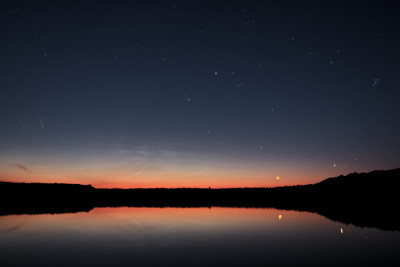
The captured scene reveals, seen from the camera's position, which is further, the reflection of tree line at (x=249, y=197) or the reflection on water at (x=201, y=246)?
the reflection of tree line at (x=249, y=197)

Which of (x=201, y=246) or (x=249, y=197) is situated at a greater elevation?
(x=249, y=197)

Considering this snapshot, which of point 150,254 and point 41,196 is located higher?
point 41,196

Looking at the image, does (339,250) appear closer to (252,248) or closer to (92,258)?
(252,248)

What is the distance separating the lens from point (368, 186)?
6700 centimetres

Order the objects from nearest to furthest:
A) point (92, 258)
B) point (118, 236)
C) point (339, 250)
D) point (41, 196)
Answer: point (92, 258) < point (339, 250) < point (118, 236) < point (41, 196)

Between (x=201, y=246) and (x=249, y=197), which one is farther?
(x=249, y=197)

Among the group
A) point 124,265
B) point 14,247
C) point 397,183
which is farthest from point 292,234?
point 397,183

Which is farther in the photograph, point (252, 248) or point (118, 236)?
point (118, 236)

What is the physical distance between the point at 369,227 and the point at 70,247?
17995mm

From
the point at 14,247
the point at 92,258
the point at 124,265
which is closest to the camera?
the point at 124,265

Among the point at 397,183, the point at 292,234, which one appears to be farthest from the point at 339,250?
the point at 397,183

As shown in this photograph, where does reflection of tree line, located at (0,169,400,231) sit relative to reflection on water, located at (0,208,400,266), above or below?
above

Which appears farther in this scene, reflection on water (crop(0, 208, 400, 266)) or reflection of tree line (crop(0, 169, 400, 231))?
reflection of tree line (crop(0, 169, 400, 231))

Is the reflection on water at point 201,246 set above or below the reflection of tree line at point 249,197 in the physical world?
below
